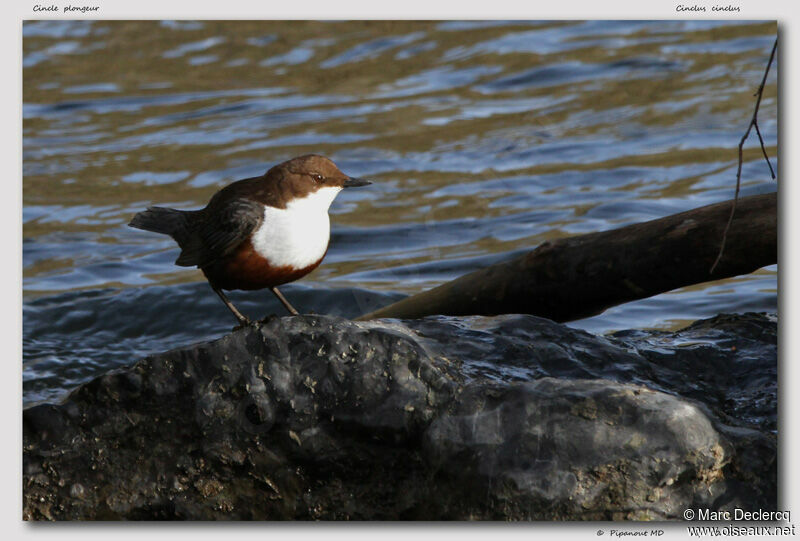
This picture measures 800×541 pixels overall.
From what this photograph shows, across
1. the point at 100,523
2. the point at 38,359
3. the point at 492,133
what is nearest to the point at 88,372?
the point at 38,359

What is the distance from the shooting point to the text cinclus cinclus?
3.33m

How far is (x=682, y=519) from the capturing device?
3137 millimetres

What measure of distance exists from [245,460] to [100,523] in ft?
1.68

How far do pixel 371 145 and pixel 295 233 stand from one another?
22.2 ft

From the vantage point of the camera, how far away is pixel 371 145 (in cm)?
1000

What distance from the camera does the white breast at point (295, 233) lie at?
331 cm

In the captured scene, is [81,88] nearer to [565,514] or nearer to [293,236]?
[293,236]

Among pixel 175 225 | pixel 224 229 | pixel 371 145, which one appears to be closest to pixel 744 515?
pixel 224 229

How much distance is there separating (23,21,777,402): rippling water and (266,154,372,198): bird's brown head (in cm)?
297

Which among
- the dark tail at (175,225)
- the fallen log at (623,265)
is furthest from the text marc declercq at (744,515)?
the dark tail at (175,225)

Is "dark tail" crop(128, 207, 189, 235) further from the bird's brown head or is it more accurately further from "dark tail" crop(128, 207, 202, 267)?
the bird's brown head

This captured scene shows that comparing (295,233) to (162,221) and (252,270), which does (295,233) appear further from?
(162,221)

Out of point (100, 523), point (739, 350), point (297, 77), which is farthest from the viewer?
point (297, 77)

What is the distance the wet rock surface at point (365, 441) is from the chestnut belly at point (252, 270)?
0.50 feet
